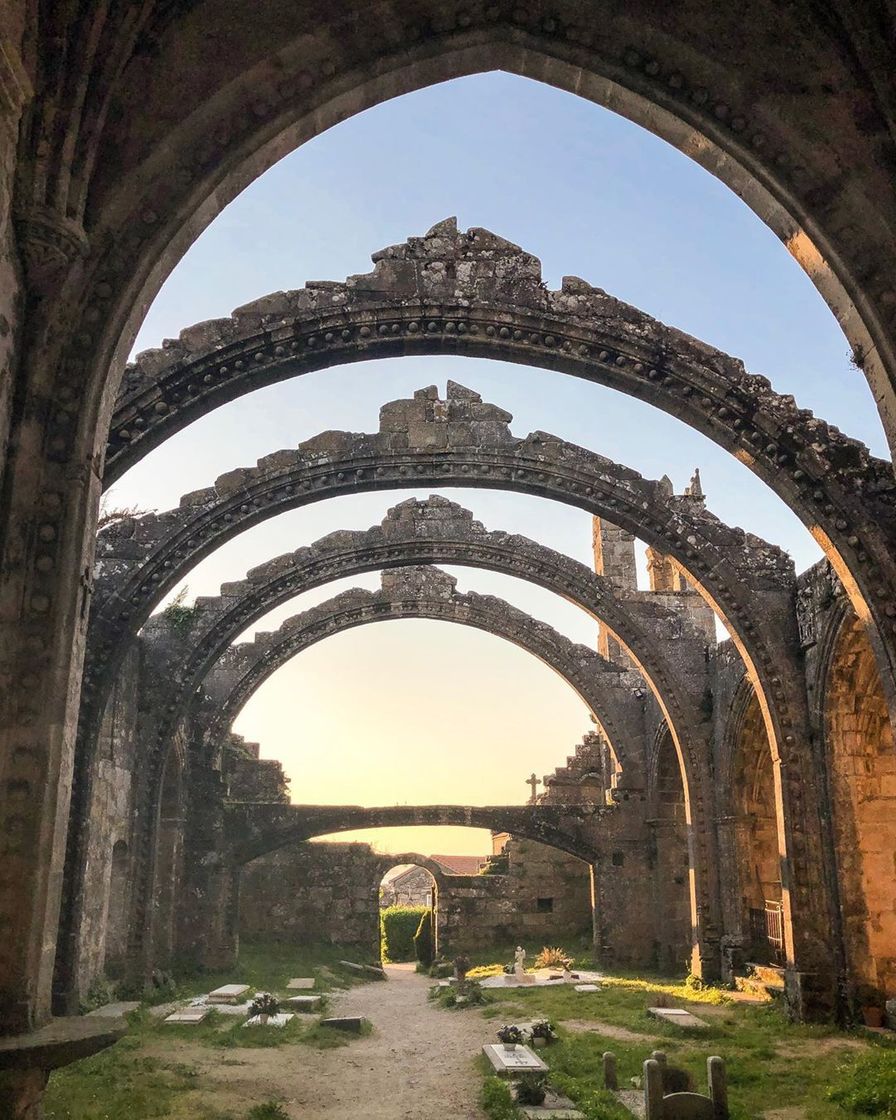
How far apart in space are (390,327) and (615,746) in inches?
518

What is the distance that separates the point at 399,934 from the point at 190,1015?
52.4 ft

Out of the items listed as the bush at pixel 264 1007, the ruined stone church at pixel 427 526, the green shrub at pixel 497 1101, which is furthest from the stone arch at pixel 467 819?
the green shrub at pixel 497 1101

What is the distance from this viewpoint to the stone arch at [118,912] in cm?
1396

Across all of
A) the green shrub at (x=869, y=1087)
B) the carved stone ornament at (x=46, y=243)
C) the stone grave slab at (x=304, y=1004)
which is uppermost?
the carved stone ornament at (x=46, y=243)

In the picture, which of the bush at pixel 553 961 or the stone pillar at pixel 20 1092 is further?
the bush at pixel 553 961

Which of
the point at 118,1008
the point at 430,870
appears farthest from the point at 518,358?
the point at 430,870

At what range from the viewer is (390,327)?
836cm

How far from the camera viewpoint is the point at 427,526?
54.2ft

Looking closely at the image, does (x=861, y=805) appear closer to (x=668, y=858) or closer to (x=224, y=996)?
(x=668, y=858)

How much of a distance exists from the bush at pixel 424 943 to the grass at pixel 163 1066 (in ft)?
21.9

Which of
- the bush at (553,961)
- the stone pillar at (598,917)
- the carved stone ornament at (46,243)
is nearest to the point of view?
the carved stone ornament at (46,243)

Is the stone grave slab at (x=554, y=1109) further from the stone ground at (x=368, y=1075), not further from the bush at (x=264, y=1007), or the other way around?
the bush at (x=264, y=1007)

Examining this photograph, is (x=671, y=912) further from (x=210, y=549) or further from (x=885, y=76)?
(x=885, y=76)

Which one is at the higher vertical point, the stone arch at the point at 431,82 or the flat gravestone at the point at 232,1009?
the stone arch at the point at 431,82
